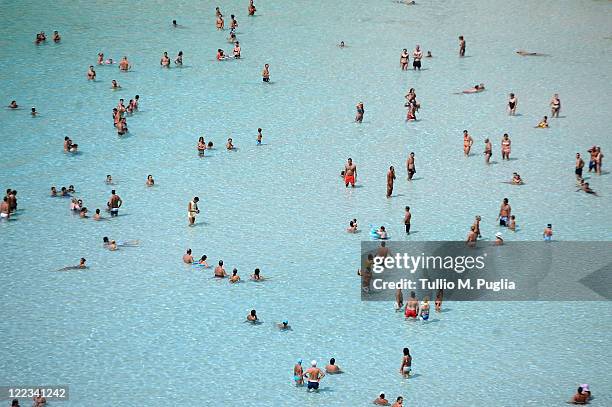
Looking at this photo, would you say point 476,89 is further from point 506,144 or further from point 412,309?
point 412,309

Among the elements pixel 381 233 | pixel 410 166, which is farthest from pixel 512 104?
pixel 381 233

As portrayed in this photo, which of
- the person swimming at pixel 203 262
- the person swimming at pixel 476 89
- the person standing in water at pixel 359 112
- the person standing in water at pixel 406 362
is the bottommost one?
the person standing in water at pixel 406 362

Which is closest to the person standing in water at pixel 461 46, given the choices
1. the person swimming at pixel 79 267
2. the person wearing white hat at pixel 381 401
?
the person swimming at pixel 79 267

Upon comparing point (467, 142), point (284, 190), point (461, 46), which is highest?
point (461, 46)

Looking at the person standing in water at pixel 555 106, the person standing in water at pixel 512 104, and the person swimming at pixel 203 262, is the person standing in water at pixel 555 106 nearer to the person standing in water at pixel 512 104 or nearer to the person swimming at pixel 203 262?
the person standing in water at pixel 512 104

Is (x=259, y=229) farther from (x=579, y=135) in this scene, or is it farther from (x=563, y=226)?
(x=579, y=135)

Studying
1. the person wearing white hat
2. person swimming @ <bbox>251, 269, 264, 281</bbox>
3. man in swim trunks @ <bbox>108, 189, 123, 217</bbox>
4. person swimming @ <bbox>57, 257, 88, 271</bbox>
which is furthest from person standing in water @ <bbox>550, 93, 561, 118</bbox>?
the person wearing white hat
